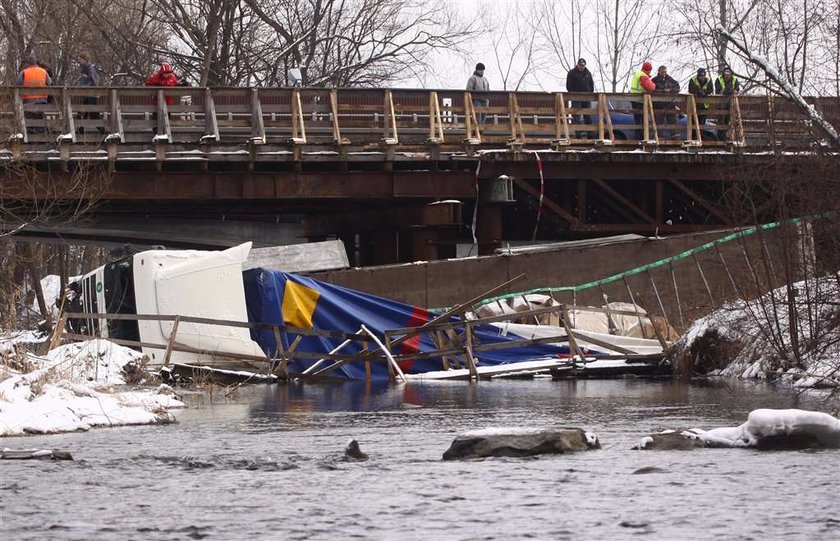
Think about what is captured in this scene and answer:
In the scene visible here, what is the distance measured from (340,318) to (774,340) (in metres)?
7.64

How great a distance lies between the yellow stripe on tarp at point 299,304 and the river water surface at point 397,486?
9518 mm

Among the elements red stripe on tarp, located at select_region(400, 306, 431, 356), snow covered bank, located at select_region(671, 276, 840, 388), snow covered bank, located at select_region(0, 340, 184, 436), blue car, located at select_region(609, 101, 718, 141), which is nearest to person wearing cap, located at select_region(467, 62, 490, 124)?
blue car, located at select_region(609, 101, 718, 141)

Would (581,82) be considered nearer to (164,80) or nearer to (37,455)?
(164,80)

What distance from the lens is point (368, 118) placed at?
34094 millimetres

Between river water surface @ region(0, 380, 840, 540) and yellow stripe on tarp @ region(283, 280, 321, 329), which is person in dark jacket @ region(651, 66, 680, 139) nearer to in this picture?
yellow stripe on tarp @ region(283, 280, 321, 329)

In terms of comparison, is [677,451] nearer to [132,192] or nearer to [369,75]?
[132,192]

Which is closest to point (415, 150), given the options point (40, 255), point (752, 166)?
point (752, 166)

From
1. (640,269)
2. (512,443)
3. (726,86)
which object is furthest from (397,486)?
(726,86)

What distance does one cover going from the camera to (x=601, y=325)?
28812 mm

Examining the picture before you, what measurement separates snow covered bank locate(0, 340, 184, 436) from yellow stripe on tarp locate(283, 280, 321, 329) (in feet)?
19.9

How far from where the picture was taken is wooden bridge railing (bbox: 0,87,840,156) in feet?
103

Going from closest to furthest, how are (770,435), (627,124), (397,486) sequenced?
(397,486) < (770,435) < (627,124)

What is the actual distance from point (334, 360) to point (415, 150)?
891 cm

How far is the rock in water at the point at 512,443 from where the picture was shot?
42.7 ft
